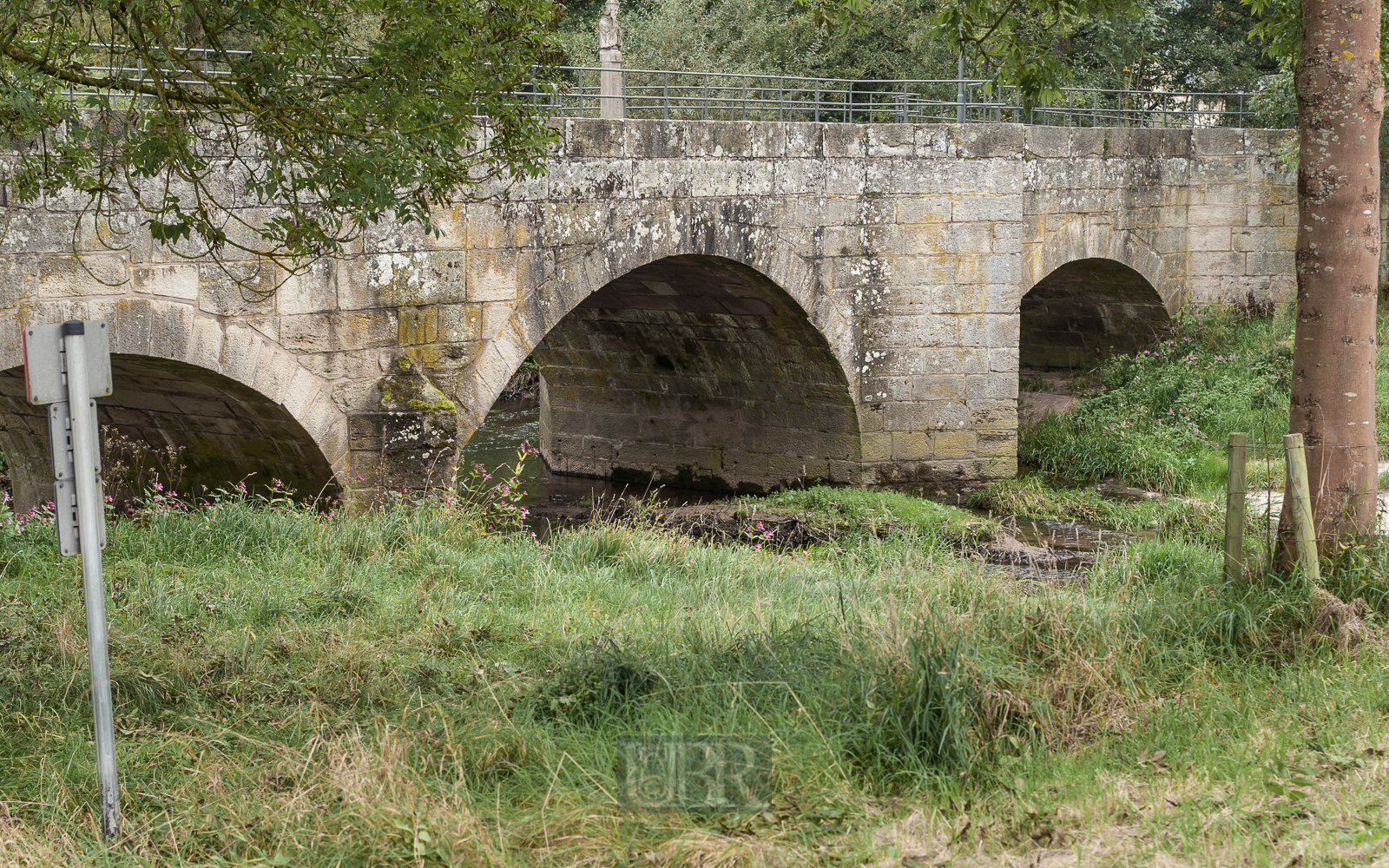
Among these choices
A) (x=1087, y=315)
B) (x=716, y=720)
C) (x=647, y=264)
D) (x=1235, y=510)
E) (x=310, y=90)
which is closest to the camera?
(x=716, y=720)

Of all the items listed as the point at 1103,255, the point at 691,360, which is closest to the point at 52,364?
the point at 691,360

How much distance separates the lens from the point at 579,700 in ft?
15.4

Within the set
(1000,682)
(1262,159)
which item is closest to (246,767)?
(1000,682)

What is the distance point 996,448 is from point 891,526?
2.28m

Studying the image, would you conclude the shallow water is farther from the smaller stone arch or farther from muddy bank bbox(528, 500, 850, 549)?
the smaller stone arch

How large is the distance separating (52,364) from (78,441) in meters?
0.22

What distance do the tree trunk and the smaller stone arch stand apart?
9453 millimetres

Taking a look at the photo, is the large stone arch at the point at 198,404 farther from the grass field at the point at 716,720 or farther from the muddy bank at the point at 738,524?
the muddy bank at the point at 738,524

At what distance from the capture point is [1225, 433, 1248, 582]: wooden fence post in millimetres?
5328

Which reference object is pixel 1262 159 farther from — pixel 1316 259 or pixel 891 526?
pixel 1316 259

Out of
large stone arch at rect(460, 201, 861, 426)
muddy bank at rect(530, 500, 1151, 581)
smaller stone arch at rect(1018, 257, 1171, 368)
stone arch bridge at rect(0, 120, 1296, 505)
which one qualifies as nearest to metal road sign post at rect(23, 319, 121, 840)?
stone arch bridge at rect(0, 120, 1296, 505)

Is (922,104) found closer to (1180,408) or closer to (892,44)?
(1180,408)

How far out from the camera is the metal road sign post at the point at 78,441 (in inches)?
142

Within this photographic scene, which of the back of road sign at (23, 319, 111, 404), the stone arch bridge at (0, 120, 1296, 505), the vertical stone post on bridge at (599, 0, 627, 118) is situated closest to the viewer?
the back of road sign at (23, 319, 111, 404)
